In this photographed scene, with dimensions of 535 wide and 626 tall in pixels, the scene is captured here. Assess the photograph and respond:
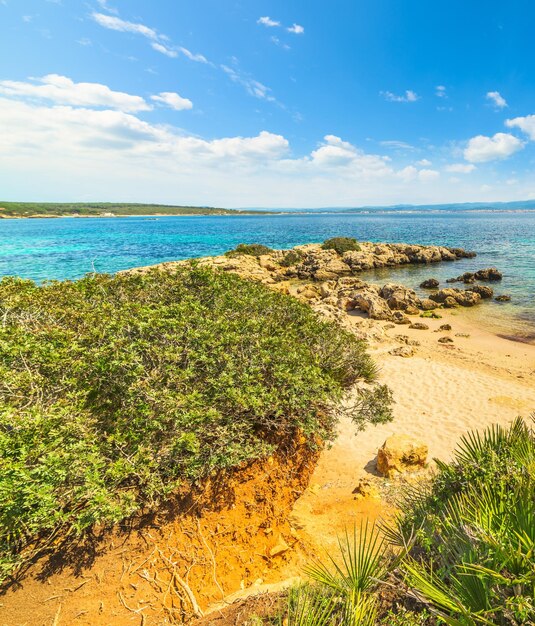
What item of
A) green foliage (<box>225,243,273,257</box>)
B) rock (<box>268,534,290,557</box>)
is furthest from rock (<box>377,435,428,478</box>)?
green foliage (<box>225,243,273,257</box>)

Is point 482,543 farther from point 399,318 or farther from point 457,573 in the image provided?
point 399,318

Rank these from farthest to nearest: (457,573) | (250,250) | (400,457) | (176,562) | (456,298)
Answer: (250,250) → (456,298) → (400,457) → (176,562) → (457,573)

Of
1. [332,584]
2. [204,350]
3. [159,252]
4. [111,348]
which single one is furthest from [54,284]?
[159,252]

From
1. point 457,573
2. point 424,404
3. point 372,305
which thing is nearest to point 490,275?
point 372,305

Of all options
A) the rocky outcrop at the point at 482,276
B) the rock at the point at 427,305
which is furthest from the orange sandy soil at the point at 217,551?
the rocky outcrop at the point at 482,276

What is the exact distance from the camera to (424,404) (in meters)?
11.3

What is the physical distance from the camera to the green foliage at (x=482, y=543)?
2324 millimetres

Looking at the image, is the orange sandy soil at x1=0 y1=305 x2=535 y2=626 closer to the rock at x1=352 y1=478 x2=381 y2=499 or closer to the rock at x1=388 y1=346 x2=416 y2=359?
the rock at x1=352 y1=478 x2=381 y2=499

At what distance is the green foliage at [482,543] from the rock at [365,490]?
9.65ft

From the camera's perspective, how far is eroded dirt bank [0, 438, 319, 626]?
3.79 m

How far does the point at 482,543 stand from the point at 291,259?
125 ft

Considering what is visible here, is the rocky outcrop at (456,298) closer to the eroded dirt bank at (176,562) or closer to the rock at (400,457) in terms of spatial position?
the rock at (400,457)

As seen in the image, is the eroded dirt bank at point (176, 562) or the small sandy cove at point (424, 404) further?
the small sandy cove at point (424, 404)

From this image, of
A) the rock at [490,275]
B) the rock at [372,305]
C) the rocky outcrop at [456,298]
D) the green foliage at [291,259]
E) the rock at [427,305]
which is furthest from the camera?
the green foliage at [291,259]
